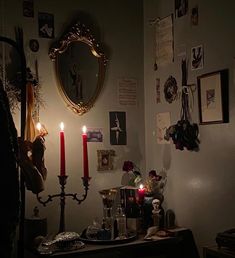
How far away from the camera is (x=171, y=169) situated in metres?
2.38

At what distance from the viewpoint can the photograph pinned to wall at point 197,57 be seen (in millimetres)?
2123

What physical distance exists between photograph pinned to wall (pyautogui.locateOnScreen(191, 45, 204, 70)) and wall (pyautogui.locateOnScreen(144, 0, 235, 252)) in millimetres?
25

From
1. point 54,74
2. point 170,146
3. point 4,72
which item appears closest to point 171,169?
point 170,146

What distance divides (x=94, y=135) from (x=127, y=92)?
353 mm

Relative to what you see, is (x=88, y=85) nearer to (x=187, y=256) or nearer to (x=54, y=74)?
(x=54, y=74)

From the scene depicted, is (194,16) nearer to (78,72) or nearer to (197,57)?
(197,57)

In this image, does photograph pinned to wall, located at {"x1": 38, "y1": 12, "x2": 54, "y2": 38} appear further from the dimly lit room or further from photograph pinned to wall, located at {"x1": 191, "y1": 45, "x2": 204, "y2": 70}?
photograph pinned to wall, located at {"x1": 191, "y1": 45, "x2": 204, "y2": 70}

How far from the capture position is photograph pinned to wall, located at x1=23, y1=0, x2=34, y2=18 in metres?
2.26

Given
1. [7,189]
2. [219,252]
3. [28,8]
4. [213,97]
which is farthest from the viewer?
[28,8]

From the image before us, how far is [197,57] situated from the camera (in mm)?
2152

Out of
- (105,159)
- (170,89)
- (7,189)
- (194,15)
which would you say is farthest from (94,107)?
(7,189)

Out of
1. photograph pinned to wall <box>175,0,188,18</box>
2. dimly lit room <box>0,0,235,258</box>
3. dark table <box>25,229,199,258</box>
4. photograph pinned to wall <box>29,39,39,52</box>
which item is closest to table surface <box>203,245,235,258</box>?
dimly lit room <box>0,0,235,258</box>

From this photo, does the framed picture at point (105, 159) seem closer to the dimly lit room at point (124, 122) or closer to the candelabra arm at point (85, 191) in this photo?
the dimly lit room at point (124, 122)

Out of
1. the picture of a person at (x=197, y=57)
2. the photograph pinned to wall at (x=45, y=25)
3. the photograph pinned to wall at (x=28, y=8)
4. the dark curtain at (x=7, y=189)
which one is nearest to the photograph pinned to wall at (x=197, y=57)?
the picture of a person at (x=197, y=57)
